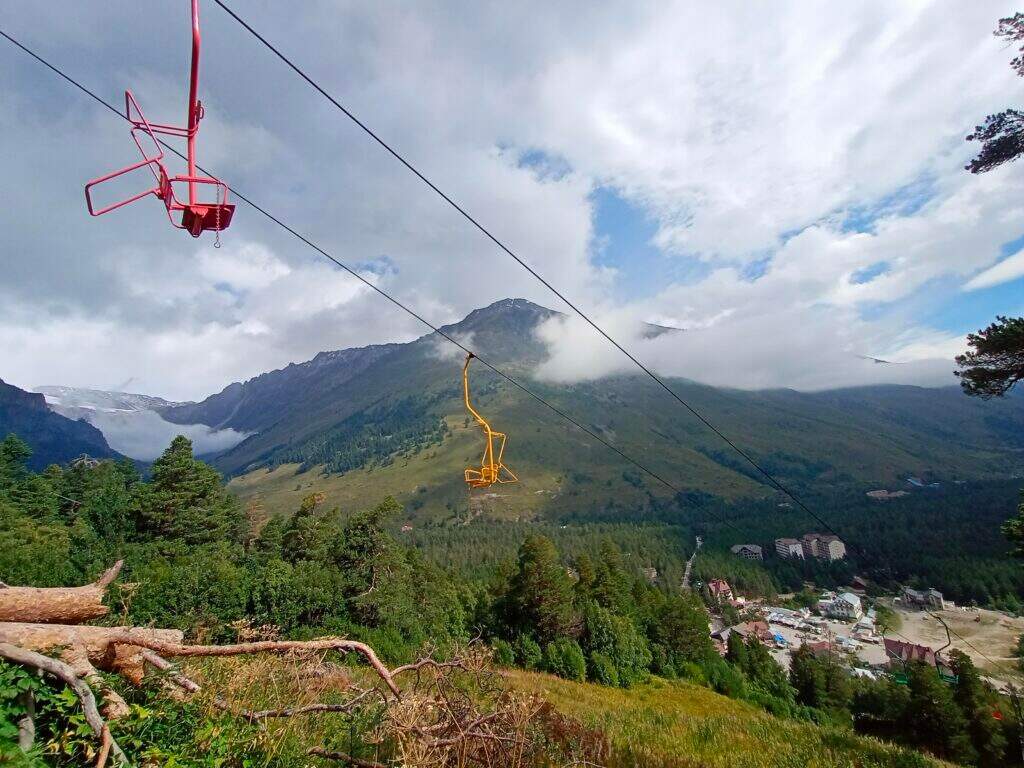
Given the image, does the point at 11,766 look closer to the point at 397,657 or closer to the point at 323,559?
the point at 397,657

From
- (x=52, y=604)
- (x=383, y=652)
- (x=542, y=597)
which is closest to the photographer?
(x=52, y=604)

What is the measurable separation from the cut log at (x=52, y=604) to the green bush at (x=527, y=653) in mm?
33321

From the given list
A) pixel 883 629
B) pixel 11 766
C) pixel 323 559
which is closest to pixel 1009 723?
pixel 323 559

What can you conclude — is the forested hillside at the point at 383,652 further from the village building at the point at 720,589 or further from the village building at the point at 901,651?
the village building at the point at 720,589

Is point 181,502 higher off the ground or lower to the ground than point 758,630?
higher

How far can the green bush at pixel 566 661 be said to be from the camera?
112 feet

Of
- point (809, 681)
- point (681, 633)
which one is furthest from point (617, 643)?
point (809, 681)

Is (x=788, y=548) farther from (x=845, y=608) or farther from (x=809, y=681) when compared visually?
(x=809, y=681)

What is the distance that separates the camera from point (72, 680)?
5.30 m

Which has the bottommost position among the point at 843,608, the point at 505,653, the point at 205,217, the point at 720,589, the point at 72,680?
the point at 843,608

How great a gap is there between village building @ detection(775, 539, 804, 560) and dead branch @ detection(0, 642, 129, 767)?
21173 centimetres

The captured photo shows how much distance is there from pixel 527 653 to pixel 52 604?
112ft

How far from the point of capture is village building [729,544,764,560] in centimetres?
17262

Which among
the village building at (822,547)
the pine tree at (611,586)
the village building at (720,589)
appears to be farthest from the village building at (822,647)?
the village building at (822,547)
